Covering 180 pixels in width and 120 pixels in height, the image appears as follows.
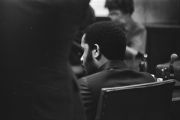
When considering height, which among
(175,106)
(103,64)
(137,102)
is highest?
(103,64)

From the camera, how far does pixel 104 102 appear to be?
2414mm

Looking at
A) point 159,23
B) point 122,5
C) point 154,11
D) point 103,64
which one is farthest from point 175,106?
point 154,11

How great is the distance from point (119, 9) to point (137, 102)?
3.13 metres

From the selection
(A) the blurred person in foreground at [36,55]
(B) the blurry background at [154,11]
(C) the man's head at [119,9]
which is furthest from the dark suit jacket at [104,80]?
(B) the blurry background at [154,11]

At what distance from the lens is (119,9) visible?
5570 mm

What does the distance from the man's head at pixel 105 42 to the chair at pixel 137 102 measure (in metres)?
0.35

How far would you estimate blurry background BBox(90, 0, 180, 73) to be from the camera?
19.1ft

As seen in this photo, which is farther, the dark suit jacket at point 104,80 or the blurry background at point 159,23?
the blurry background at point 159,23

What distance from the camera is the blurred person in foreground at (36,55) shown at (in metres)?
2.01

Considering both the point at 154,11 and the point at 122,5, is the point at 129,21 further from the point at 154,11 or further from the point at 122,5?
the point at 154,11

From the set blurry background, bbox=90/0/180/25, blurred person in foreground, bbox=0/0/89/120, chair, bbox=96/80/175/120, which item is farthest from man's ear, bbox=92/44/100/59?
blurry background, bbox=90/0/180/25

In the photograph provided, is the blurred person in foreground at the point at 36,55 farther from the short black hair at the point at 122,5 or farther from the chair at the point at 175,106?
the short black hair at the point at 122,5

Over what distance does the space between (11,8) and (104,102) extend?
0.68 m

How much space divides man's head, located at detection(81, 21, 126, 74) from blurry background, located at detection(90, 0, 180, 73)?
104 inches
